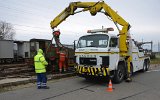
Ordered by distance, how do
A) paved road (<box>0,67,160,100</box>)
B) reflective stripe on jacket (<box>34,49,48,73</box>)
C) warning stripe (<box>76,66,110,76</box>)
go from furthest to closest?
1. warning stripe (<box>76,66,110,76</box>)
2. reflective stripe on jacket (<box>34,49,48,73</box>)
3. paved road (<box>0,67,160,100</box>)

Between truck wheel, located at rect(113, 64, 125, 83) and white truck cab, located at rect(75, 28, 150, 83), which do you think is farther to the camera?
truck wheel, located at rect(113, 64, 125, 83)

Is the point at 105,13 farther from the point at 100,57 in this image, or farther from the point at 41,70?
the point at 41,70

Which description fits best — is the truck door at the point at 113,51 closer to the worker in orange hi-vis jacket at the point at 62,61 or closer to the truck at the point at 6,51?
the worker in orange hi-vis jacket at the point at 62,61

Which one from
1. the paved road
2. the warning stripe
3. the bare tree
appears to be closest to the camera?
the paved road

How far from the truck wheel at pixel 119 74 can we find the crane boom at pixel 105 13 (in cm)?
61

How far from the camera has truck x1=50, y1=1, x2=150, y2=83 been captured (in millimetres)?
11539

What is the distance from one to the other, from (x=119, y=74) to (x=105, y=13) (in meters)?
4.01

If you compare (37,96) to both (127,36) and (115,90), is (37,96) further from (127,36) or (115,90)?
(127,36)

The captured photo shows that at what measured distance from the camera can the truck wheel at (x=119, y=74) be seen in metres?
12.2

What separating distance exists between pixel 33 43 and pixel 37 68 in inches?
295

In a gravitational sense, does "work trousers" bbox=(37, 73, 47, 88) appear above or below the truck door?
below

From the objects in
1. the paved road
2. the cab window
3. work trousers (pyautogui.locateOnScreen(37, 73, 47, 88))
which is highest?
the cab window

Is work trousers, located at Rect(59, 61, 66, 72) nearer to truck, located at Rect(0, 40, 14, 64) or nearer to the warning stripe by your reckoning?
the warning stripe

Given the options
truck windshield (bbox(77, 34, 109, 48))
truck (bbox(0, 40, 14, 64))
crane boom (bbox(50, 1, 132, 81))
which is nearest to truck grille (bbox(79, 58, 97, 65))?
truck windshield (bbox(77, 34, 109, 48))
